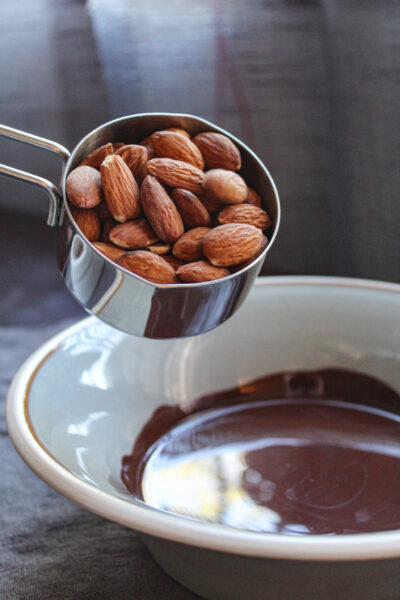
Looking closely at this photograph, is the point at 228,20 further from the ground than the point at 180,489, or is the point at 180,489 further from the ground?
the point at 228,20

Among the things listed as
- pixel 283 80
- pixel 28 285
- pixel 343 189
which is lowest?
pixel 28 285

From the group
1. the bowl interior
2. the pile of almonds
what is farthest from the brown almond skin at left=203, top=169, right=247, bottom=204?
the bowl interior

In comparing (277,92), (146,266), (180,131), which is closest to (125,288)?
(146,266)

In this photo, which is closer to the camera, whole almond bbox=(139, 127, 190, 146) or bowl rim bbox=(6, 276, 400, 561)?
bowl rim bbox=(6, 276, 400, 561)

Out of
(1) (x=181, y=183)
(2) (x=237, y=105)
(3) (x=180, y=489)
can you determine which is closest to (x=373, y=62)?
(2) (x=237, y=105)

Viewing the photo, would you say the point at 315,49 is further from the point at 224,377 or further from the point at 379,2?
the point at 224,377

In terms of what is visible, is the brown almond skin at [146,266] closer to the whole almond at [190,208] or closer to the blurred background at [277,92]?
the whole almond at [190,208]

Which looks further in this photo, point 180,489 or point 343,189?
point 343,189

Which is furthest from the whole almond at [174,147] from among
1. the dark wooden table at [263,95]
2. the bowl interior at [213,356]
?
the dark wooden table at [263,95]

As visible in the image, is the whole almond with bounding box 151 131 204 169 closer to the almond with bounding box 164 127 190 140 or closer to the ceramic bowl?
the almond with bounding box 164 127 190 140

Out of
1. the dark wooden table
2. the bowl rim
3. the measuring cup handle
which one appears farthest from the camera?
the dark wooden table
